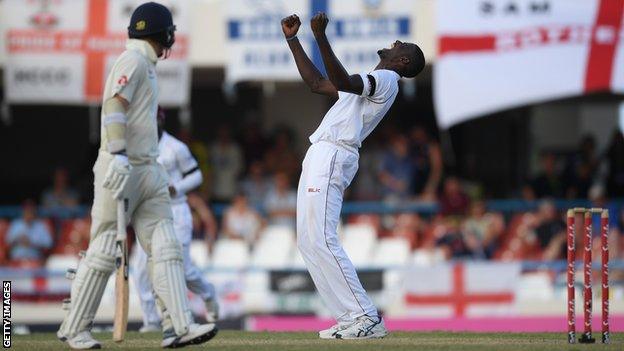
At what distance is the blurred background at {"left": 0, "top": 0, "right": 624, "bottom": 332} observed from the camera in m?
19.0

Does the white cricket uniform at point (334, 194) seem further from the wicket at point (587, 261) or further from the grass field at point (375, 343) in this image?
the wicket at point (587, 261)

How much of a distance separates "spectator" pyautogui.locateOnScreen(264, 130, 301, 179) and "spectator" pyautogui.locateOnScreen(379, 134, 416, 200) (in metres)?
1.44

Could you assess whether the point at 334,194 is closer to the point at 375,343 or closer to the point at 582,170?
the point at 375,343

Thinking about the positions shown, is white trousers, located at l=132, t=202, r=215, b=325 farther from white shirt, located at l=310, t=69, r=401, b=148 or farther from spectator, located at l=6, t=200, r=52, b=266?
spectator, located at l=6, t=200, r=52, b=266

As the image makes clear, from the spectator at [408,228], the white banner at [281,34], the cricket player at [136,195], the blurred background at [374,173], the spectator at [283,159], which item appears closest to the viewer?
the cricket player at [136,195]

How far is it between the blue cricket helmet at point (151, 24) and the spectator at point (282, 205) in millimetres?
11701

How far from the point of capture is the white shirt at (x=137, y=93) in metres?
9.03

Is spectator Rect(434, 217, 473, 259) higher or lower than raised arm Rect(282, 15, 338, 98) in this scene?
lower

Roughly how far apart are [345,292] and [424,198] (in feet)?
37.4

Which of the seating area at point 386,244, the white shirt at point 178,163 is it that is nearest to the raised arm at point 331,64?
the white shirt at point 178,163

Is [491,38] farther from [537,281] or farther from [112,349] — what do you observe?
[112,349]

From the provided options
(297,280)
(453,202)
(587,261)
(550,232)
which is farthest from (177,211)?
(550,232)

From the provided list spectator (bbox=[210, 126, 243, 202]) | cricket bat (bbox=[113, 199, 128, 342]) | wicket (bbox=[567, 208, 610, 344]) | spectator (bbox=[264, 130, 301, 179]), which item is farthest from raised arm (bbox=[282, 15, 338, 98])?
spectator (bbox=[210, 126, 243, 202])

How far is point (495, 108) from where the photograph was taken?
20109mm
